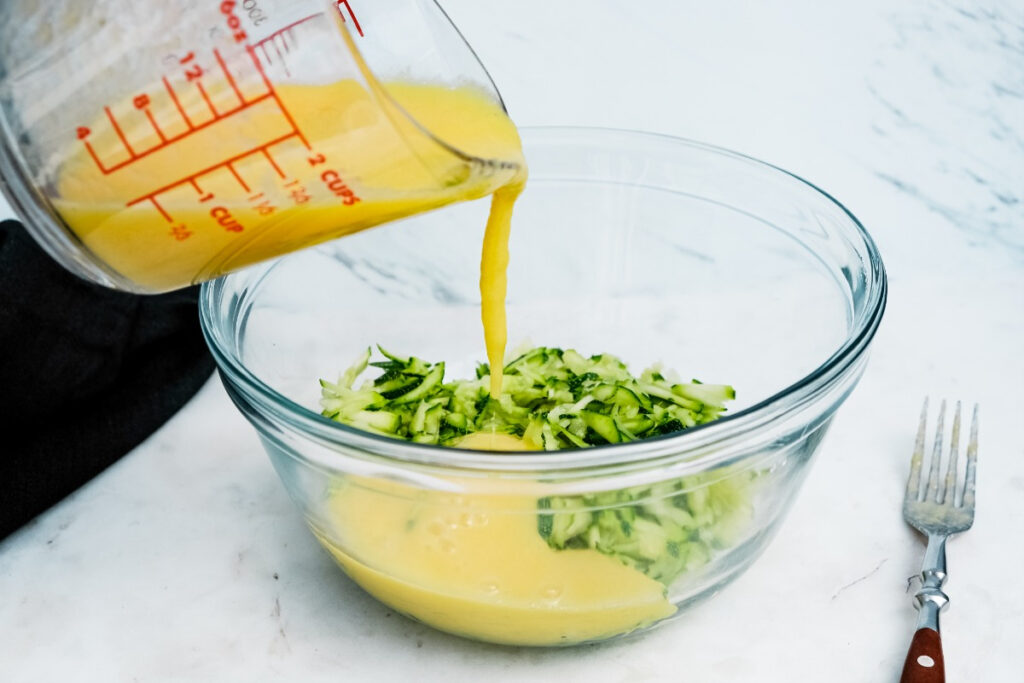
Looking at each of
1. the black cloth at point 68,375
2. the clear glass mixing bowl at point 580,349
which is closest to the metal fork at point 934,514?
the clear glass mixing bowl at point 580,349

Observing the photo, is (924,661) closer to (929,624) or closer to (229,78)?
(929,624)

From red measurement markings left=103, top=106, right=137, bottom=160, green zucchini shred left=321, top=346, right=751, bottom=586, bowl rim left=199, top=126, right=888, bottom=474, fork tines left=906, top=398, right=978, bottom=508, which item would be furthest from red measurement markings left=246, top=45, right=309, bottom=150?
fork tines left=906, top=398, right=978, bottom=508

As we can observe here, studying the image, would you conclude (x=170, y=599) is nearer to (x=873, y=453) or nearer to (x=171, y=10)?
(x=171, y=10)

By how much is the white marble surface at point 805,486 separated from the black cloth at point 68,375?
54mm

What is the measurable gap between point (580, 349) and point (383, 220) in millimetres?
731

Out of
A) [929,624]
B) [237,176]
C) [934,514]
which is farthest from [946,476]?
[237,176]

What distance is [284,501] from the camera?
146 centimetres

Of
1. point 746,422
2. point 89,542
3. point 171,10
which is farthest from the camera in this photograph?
point 89,542

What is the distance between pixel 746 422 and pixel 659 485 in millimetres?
98

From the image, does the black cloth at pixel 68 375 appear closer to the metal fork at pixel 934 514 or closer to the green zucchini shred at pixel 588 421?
the green zucchini shred at pixel 588 421

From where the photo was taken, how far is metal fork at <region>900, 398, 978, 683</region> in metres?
1.13

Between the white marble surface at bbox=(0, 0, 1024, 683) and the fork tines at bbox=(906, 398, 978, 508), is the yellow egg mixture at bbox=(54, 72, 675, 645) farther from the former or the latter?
the fork tines at bbox=(906, 398, 978, 508)

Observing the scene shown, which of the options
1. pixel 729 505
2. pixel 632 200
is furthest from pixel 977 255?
pixel 729 505

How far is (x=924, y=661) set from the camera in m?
1.08
